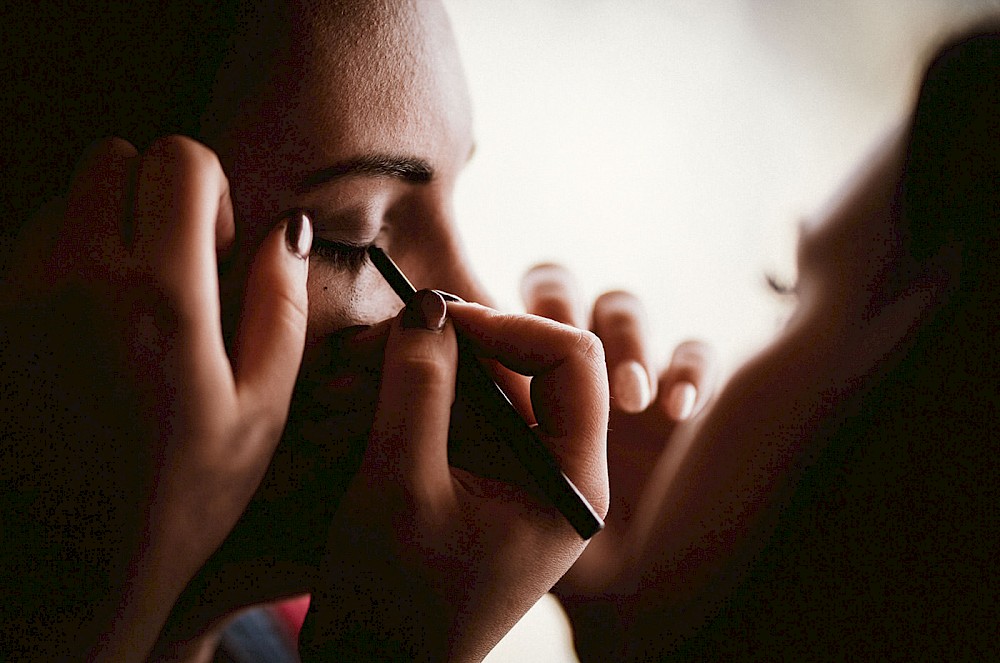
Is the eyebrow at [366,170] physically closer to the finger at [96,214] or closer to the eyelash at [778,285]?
the finger at [96,214]

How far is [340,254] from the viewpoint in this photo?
0.42m

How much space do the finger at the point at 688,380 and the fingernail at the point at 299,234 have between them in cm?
37

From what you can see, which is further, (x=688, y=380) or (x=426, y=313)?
(x=688, y=380)

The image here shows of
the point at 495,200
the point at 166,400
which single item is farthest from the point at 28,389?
the point at 495,200

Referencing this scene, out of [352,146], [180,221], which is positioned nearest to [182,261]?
[180,221]

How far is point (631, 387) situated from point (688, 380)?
0.07m

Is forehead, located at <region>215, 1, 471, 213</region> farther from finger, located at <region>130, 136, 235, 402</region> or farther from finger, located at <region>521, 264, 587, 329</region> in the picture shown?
finger, located at <region>521, 264, 587, 329</region>

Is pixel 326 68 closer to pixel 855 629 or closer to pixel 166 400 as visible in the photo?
pixel 166 400

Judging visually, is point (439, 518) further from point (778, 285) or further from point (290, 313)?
point (778, 285)

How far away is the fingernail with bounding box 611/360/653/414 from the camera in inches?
21.8

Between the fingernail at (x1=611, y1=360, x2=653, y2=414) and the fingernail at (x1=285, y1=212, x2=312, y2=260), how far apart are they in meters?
0.32

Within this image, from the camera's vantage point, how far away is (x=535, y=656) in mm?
488

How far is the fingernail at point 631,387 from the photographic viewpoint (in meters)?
0.55

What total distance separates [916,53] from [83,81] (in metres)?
0.67
